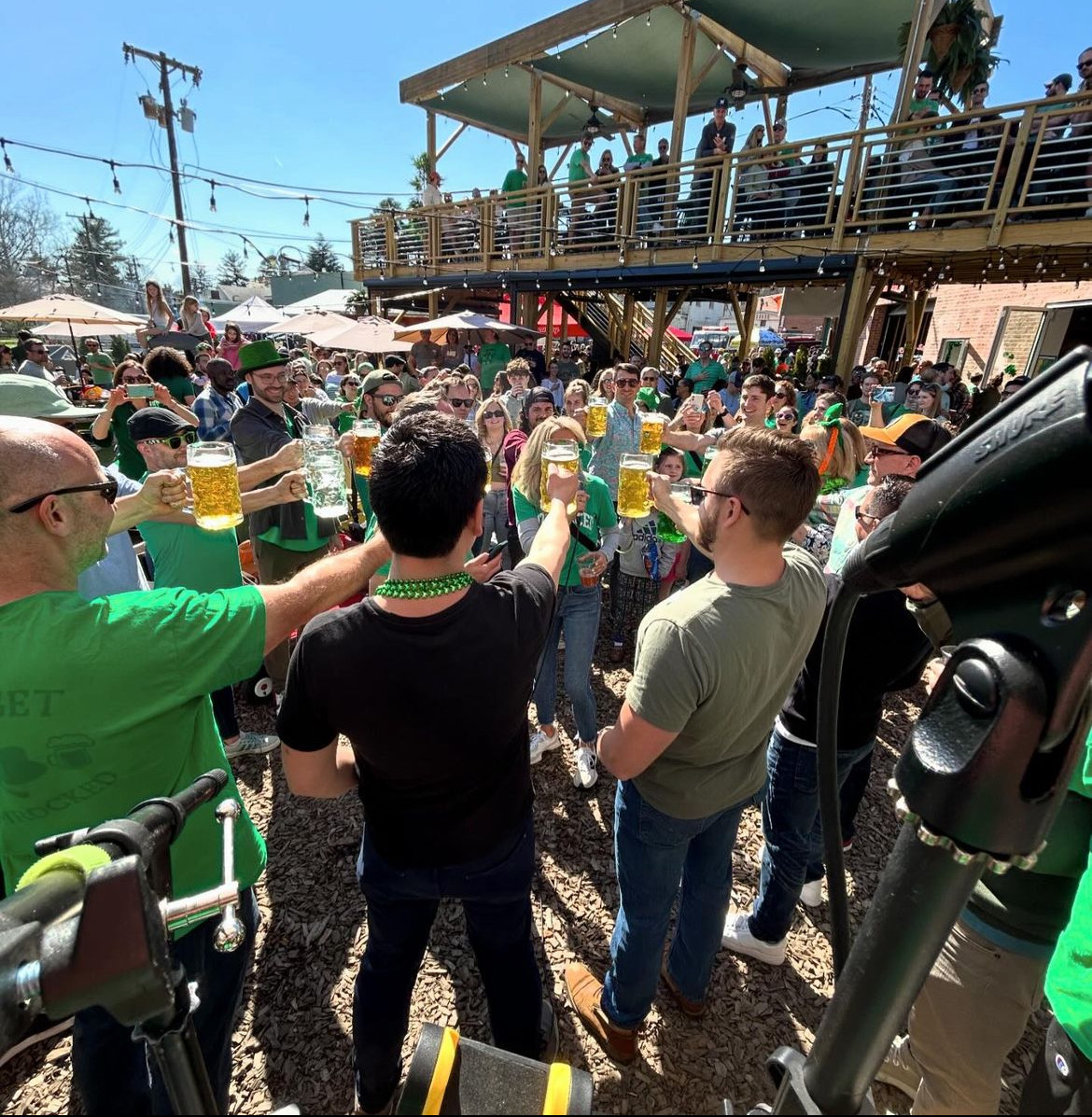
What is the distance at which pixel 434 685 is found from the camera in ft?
4.59

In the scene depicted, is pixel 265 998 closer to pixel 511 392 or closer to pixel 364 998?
pixel 364 998

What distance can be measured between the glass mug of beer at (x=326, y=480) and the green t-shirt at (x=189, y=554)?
56cm

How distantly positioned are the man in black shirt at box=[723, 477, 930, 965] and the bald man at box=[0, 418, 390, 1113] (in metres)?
1.79

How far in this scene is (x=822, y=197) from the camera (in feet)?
31.7

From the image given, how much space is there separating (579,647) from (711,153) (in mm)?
11704

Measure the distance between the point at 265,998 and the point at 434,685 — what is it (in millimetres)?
2008

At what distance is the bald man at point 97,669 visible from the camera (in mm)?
1238

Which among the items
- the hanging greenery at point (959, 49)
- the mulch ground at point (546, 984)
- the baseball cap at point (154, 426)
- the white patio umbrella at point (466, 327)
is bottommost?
the mulch ground at point (546, 984)

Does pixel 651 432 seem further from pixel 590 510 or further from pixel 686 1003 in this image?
pixel 686 1003

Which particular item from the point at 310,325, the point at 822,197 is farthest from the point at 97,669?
the point at 310,325

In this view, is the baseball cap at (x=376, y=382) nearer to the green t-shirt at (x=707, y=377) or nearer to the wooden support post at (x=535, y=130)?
the green t-shirt at (x=707, y=377)

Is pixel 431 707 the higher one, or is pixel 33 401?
pixel 33 401

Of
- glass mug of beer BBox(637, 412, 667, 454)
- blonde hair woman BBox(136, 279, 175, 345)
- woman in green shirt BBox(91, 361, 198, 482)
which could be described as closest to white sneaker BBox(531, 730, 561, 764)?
glass mug of beer BBox(637, 412, 667, 454)

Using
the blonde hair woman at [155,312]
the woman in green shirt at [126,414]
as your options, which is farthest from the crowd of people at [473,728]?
the blonde hair woman at [155,312]
